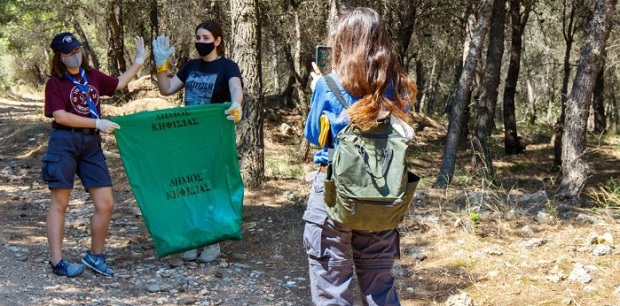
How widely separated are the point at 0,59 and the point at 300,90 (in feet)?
98.5

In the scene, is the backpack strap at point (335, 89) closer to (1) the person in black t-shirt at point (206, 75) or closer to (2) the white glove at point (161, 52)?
(1) the person in black t-shirt at point (206, 75)

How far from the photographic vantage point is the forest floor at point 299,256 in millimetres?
4609

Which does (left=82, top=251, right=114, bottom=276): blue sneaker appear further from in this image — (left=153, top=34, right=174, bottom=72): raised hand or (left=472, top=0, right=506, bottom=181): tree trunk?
(left=472, top=0, right=506, bottom=181): tree trunk

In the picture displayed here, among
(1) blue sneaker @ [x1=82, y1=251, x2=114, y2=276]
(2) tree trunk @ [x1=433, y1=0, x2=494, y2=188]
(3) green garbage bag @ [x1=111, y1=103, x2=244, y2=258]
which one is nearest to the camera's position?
(1) blue sneaker @ [x1=82, y1=251, x2=114, y2=276]

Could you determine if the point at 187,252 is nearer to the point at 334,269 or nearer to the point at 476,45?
the point at 334,269

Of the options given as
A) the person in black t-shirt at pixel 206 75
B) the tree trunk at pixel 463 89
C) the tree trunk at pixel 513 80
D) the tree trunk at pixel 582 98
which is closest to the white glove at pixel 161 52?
the person in black t-shirt at pixel 206 75

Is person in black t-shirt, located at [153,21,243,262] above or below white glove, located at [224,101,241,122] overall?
above

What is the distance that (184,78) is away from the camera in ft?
17.5

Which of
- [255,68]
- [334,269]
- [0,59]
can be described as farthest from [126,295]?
[0,59]

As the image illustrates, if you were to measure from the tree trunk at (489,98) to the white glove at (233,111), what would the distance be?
5474 mm

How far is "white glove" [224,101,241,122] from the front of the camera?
508 centimetres

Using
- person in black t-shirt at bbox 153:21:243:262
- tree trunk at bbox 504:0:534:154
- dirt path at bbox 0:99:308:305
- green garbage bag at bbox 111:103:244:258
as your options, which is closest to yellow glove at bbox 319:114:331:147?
dirt path at bbox 0:99:308:305

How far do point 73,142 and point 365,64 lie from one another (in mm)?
2655

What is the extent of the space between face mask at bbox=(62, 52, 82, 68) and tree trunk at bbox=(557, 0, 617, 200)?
Answer: 17.1 ft
